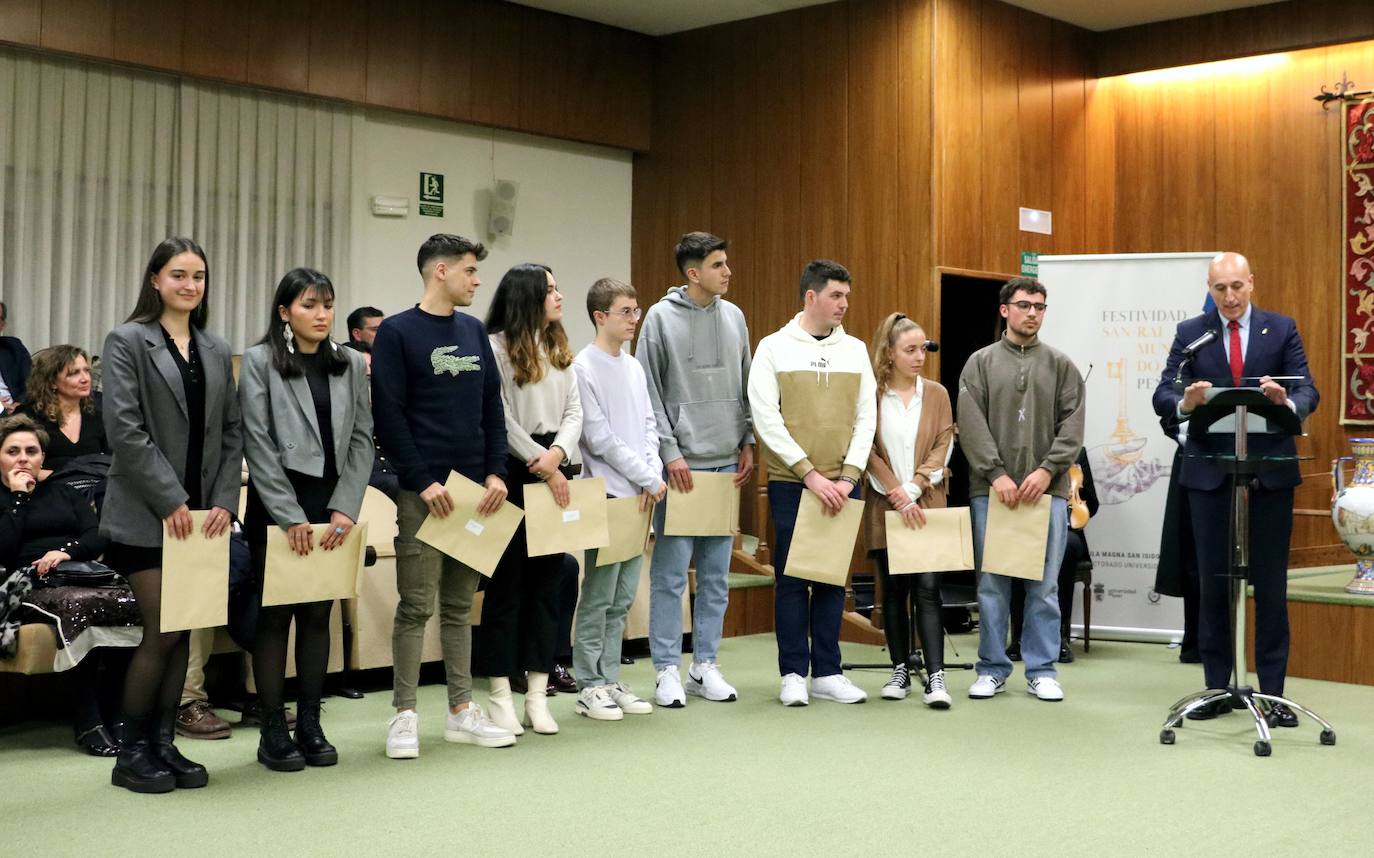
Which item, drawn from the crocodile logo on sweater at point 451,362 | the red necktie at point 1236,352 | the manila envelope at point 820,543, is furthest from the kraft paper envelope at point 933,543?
the crocodile logo on sweater at point 451,362

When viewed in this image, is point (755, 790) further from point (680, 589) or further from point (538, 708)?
point (680, 589)

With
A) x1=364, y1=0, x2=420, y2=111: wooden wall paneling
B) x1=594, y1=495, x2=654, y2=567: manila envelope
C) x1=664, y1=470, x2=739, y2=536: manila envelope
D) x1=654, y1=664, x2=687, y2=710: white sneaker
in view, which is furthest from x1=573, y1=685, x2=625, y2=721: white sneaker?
x1=364, y1=0, x2=420, y2=111: wooden wall paneling

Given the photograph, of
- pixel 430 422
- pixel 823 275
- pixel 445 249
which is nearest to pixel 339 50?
pixel 823 275

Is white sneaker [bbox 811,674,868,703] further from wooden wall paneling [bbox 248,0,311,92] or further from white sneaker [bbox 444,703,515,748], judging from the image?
wooden wall paneling [bbox 248,0,311,92]

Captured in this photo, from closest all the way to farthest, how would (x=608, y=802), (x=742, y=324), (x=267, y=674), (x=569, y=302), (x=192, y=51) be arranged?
(x=608, y=802) → (x=267, y=674) → (x=742, y=324) → (x=192, y=51) → (x=569, y=302)

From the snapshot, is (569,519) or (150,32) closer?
(569,519)

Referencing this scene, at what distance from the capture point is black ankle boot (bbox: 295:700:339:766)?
12.8 feet

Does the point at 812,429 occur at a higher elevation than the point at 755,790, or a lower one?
higher

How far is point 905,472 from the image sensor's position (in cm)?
509

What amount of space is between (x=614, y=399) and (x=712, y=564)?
730 millimetres

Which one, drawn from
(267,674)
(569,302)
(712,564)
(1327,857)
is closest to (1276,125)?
(569,302)

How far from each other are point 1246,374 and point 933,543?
119 cm

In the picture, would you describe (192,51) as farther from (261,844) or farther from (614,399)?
(261,844)

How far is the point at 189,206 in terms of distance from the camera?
22.5 feet
